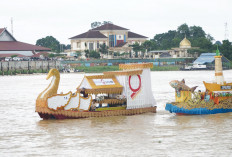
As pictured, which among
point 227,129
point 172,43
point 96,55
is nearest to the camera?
point 227,129

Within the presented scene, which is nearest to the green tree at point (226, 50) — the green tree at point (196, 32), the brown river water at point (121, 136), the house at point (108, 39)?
the house at point (108, 39)

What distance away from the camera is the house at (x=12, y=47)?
95250mm

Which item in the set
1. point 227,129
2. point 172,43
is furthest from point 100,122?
point 172,43

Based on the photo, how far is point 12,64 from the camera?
8944 centimetres

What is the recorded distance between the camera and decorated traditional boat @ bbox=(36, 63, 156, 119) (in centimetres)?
2467

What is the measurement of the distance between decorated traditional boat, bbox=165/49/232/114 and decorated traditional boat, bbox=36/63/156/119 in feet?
4.92

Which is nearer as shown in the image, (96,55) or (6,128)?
(6,128)

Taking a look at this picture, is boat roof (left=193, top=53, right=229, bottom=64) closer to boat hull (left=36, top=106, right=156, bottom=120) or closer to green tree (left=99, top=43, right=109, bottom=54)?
green tree (left=99, top=43, right=109, bottom=54)

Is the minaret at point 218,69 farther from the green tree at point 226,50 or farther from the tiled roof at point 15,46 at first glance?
the green tree at point 226,50

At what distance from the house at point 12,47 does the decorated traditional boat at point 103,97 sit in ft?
230

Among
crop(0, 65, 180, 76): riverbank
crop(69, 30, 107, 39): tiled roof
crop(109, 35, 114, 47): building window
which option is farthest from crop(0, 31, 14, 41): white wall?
crop(109, 35, 114, 47): building window

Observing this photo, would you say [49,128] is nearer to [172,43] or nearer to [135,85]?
[135,85]

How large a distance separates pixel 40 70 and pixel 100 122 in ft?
234

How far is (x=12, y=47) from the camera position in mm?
96438
